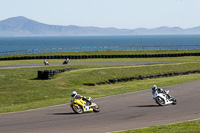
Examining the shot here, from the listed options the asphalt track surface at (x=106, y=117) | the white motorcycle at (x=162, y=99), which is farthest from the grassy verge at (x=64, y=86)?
the white motorcycle at (x=162, y=99)

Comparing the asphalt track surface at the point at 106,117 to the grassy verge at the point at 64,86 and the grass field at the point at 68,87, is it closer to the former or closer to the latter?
the grass field at the point at 68,87

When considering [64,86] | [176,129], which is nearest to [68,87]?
[64,86]

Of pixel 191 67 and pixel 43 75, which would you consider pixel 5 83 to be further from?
pixel 191 67

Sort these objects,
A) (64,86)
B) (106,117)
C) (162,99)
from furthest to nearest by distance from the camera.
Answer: (64,86), (162,99), (106,117)

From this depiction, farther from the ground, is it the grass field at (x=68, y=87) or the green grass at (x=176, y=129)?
the green grass at (x=176, y=129)

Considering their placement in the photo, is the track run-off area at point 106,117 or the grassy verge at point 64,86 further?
the grassy verge at point 64,86

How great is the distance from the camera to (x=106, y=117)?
16766mm

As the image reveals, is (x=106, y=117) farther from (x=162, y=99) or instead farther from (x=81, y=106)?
(x=162, y=99)

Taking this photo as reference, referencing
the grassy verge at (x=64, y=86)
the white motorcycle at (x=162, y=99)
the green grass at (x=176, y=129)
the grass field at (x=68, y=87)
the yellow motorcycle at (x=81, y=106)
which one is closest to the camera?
the green grass at (x=176, y=129)

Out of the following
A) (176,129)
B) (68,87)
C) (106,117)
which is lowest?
(68,87)

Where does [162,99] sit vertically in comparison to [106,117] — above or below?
above

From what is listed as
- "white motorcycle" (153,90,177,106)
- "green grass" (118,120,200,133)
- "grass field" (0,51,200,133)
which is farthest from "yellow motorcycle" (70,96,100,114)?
"green grass" (118,120,200,133)

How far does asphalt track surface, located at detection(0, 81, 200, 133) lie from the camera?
14555 millimetres

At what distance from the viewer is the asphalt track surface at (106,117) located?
14.6 metres
